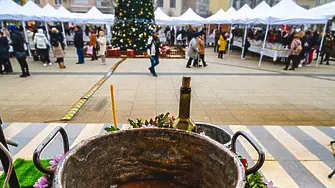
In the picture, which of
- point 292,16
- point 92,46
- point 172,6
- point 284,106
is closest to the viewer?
point 284,106

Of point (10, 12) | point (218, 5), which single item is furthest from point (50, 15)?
point (218, 5)

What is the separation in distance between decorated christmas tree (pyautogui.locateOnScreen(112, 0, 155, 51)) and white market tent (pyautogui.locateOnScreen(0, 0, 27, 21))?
4.83 metres

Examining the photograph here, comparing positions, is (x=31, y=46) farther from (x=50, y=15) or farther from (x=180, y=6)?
(x=180, y=6)

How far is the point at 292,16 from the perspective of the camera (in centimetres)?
1021

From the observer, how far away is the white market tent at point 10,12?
11.5 m

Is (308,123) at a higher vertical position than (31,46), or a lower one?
lower

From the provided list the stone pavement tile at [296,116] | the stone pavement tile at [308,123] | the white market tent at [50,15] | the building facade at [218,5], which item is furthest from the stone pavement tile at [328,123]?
the building facade at [218,5]

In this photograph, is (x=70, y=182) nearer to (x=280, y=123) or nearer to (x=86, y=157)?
(x=86, y=157)

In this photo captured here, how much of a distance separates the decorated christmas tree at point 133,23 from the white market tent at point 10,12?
15.8 ft

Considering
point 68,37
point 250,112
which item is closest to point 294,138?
point 250,112

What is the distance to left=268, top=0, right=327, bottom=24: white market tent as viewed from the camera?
32.9 feet

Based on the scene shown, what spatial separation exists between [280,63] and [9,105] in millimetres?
12388

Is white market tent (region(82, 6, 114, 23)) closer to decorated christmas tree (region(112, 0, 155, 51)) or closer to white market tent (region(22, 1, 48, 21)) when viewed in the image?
white market tent (region(22, 1, 48, 21))

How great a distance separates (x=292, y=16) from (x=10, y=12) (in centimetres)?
1367
